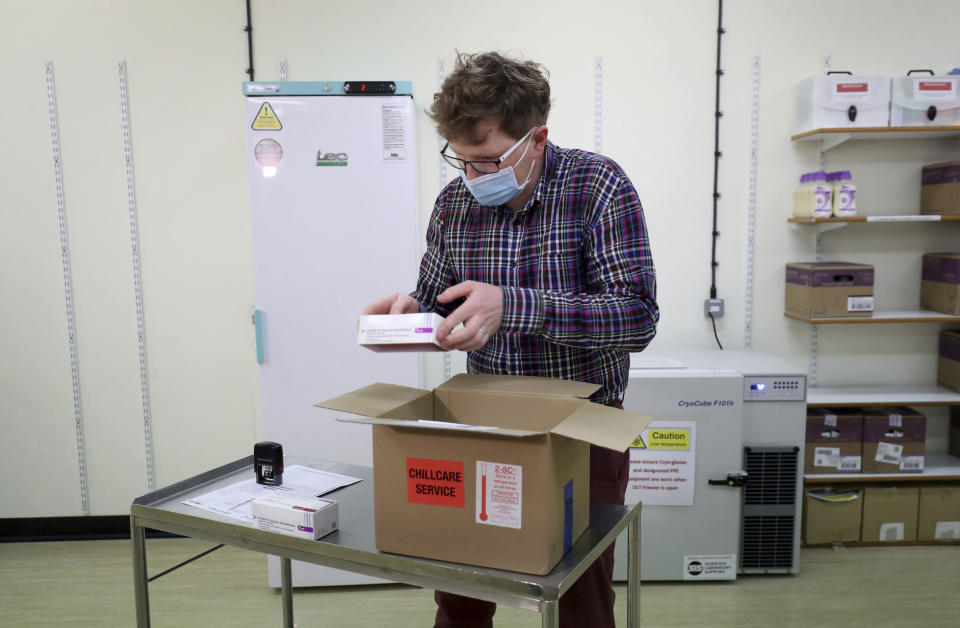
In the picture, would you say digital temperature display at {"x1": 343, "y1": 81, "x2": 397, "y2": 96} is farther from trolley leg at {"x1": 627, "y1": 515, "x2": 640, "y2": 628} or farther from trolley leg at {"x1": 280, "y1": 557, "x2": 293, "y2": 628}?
trolley leg at {"x1": 627, "y1": 515, "x2": 640, "y2": 628}

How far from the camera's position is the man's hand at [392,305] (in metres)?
1.25

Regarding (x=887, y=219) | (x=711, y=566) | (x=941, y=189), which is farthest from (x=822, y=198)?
(x=711, y=566)

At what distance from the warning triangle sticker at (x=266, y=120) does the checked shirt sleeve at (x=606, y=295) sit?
1490 mm

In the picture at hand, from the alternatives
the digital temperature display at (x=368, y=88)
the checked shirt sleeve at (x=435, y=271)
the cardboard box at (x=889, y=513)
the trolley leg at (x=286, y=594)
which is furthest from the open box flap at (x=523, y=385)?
the cardboard box at (x=889, y=513)

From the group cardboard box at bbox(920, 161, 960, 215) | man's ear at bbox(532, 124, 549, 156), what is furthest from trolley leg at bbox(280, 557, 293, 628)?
cardboard box at bbox(920, 161, 960, 215)

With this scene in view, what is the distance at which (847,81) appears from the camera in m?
2.68

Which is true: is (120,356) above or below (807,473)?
above

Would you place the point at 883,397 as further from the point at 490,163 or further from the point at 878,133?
the point at 490,163

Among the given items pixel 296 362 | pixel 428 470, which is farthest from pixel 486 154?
pixel 296 362

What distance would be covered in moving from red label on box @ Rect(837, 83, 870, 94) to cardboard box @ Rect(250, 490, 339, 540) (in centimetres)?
259

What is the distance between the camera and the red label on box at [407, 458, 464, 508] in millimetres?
1043

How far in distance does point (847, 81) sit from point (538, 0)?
4.30 feet

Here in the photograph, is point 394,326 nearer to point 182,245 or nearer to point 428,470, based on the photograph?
point 428,470

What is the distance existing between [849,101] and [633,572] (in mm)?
2250
